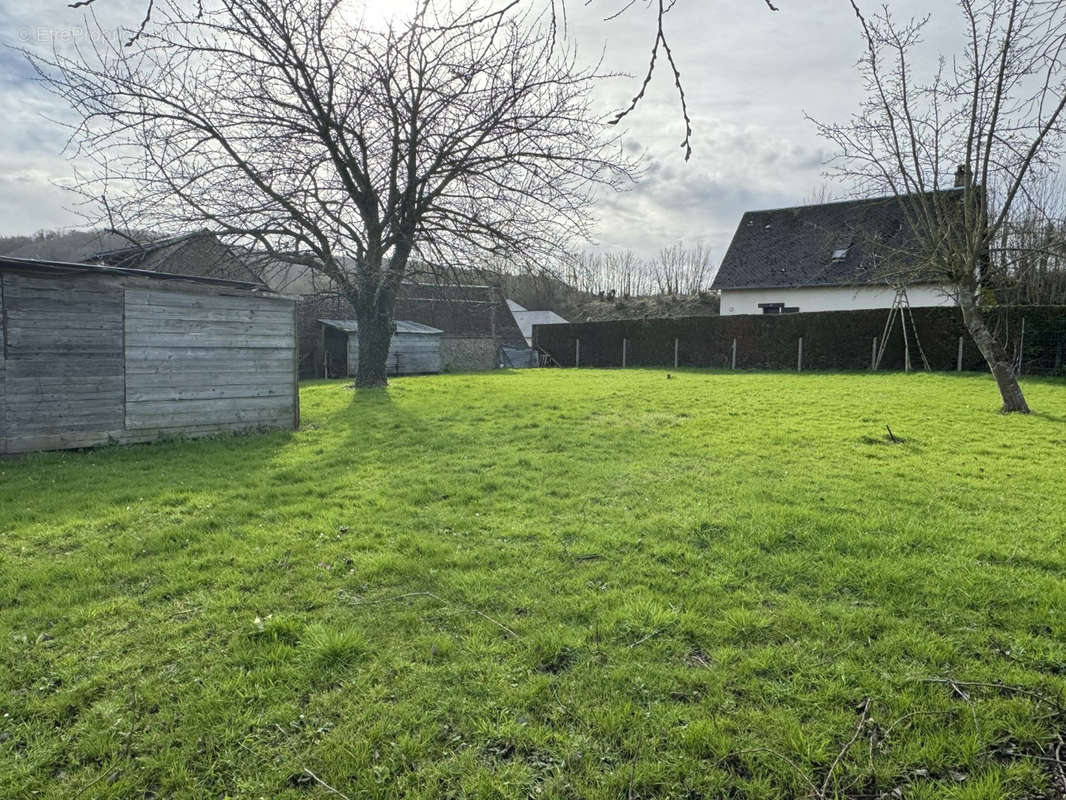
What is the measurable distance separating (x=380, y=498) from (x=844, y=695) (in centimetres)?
401

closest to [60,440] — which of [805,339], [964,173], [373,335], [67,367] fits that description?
[67,367]

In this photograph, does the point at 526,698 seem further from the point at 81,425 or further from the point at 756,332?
the point at 756,332

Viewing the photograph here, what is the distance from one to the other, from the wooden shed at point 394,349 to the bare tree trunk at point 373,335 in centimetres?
733

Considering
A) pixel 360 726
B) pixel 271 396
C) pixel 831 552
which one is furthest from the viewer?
pixel 271 396

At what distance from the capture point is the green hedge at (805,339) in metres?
14.8

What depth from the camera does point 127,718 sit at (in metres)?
2.30

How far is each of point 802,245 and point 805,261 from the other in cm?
104

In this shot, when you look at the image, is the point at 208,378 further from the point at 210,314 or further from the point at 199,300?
the point at 199,300

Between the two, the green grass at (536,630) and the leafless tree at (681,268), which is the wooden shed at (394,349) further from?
the leafless tree at (681,268)

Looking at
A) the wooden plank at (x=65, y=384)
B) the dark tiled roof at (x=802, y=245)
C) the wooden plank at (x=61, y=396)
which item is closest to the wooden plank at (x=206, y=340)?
the wooden plank at (x=65, y=384)

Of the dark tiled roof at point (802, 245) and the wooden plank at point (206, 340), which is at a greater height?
the dark tiled roof at point (802, 245)

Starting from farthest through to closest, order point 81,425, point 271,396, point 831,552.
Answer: point 271,396 < point 81,425 < point 831,552

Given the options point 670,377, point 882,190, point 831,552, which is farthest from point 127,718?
point 670,377

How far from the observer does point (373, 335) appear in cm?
1515
